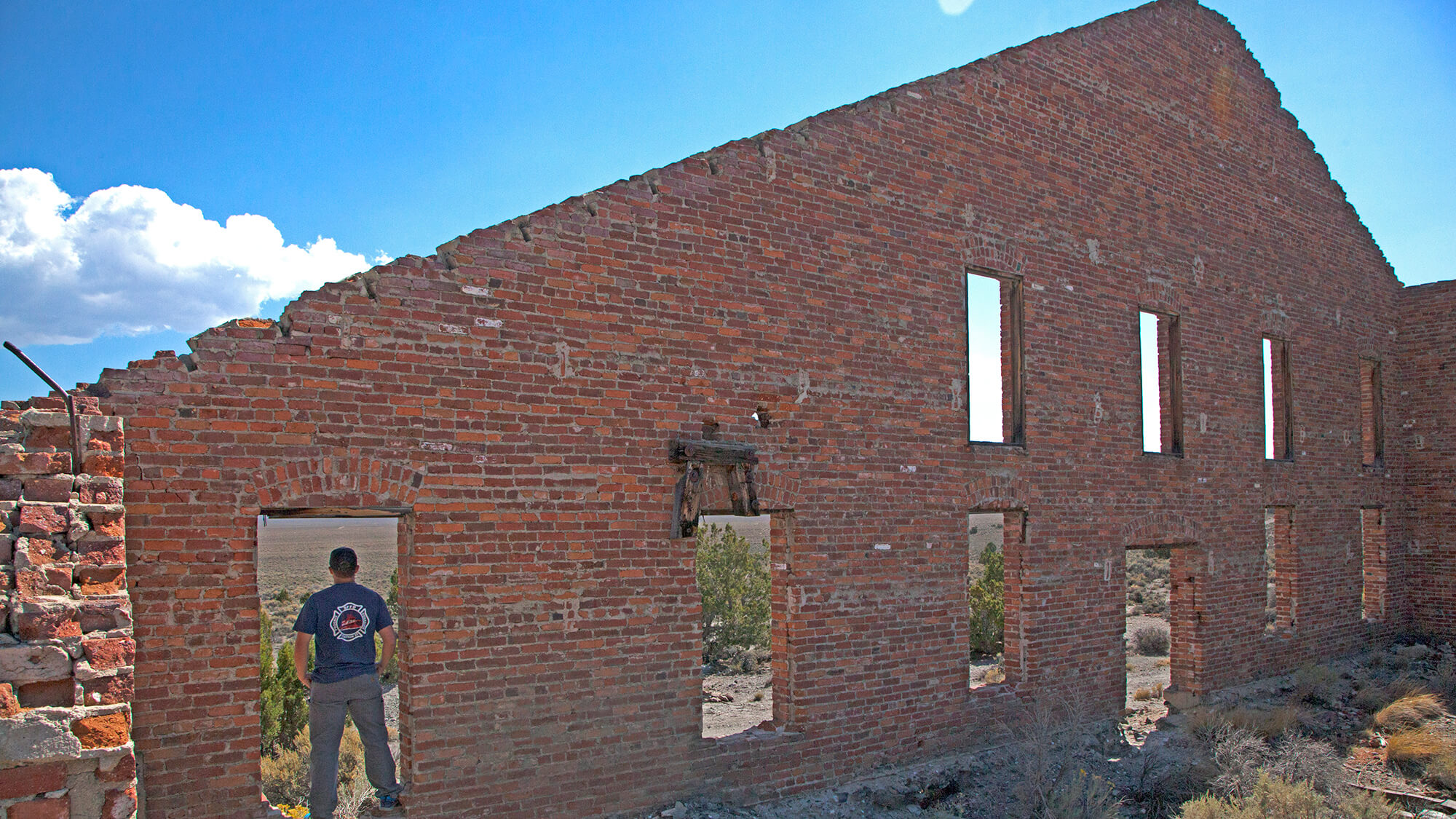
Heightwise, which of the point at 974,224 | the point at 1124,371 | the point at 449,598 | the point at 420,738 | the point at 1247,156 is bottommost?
the point at 420,738

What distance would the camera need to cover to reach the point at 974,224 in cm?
844

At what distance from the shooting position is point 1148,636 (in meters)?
15.8

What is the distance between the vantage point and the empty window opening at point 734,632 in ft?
36.6

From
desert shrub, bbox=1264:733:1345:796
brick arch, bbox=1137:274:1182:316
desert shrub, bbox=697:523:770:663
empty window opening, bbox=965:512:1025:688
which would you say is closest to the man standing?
empty window opening, bbox=965:512:1025:688

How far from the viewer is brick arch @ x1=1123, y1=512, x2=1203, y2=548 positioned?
382 inches

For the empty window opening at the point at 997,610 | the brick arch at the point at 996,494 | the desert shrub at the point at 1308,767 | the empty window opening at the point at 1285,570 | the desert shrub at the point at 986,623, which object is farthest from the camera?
the desert shrub at the point at 986,623

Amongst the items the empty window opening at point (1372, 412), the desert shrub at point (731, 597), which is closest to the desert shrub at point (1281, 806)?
the desert shrub at point (731, 597)

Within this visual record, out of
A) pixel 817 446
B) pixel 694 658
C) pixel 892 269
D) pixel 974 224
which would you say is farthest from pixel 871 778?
pixel 974 224

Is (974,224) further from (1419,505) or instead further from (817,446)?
(1419,505)

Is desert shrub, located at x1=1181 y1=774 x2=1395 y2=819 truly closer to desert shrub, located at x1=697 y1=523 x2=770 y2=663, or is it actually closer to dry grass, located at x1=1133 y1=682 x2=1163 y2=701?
dry grass, located at x1=1133 y1=682 x2=1163 y2=701

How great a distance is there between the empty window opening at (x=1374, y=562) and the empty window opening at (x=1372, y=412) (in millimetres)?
932

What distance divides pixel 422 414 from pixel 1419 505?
16180mm

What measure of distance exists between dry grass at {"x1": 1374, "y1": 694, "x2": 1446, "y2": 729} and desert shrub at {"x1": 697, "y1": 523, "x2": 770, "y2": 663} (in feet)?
28.8

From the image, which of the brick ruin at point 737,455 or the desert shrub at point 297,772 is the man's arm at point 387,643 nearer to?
the brick ruin at point 737,455
